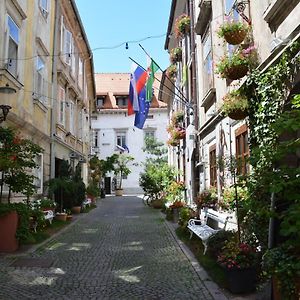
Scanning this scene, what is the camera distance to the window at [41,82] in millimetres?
15324

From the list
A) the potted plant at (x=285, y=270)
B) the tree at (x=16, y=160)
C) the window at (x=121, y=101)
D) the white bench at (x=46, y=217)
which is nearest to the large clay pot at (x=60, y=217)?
the white bench at (x=46, y=217)

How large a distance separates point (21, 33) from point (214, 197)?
7.86 m

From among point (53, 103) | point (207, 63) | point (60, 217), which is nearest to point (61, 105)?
point (53, 103)

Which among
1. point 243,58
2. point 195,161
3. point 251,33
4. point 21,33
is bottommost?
point 195,161

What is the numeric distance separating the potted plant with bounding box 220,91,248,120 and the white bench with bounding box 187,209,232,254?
228cm

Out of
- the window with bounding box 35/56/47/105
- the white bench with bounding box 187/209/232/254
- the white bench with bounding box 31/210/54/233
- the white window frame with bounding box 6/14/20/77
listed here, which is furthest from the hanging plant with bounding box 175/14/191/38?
the white bench with bounding box 31/210/54/233

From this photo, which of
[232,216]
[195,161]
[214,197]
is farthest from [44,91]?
[232,216]

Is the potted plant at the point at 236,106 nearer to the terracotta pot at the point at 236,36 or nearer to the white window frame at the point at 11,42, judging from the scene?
the terracotta pot at the point at 236,36

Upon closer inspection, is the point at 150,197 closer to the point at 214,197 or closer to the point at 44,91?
the point at 44,91

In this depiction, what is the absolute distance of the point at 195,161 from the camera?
16.4m

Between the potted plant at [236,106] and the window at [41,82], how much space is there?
29.3ft

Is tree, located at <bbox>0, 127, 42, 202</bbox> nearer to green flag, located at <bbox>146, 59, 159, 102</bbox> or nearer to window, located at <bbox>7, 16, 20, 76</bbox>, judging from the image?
window, located at <bbox>7, 16, 20, 76</bbox>

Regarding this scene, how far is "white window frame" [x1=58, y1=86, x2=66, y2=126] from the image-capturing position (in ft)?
62.0

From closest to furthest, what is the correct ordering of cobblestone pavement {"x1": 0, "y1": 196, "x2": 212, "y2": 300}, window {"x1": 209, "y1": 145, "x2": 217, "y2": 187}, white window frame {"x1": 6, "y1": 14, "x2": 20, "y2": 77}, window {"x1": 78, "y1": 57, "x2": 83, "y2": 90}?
cobblestone pavement {"x1": 0, "y1": 196, "x2": 212, "y2": 300} → white window frame {"x1": 6, "y1": 14, "x2": 20, "y2": 77} → window {"x1": 209, "y1": 145, "x2": 217, "y2": 187} → window {"x1": 78, "y1": 57, "x2": 83, "y2": 90}
